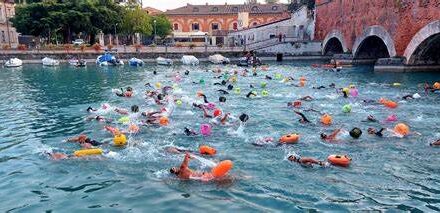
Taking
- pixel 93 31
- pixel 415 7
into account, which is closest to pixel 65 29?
pixel 93 31

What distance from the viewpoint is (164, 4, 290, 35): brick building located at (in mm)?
99438

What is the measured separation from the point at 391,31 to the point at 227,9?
225 feet

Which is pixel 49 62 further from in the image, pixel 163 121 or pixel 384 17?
pixel 163 121

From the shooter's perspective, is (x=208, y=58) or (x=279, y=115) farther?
(x=208, y=58)

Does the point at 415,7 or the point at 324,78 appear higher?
the point at 415,7

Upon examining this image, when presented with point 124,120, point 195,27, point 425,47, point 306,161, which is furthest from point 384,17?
point 195,27

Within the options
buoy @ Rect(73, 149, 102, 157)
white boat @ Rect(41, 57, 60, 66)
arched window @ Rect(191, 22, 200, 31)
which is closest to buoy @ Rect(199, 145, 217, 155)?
buoy @ Rect(73, 149, 102, 157)

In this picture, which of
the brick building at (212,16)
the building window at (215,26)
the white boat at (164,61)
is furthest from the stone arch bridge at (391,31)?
the building window at (215,26)

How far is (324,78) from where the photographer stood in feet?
116

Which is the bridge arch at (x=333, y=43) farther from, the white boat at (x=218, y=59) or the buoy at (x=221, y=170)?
the buoy at (x=221, y=170)

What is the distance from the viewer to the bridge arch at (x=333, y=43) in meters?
51.1

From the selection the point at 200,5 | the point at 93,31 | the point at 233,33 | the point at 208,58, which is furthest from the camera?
the point at 200,5

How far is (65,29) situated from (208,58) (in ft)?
75.8

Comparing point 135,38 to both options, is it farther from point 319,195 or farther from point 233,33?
point 319,195
